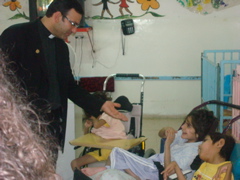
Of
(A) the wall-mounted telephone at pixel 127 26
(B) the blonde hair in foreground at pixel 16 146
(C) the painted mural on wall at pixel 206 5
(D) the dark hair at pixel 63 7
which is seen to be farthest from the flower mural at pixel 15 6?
(B) the blonde hair in foreground at pixel 16 146

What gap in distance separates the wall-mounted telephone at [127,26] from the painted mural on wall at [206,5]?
815mm

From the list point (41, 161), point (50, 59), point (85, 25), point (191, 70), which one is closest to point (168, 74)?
point (191, 70)

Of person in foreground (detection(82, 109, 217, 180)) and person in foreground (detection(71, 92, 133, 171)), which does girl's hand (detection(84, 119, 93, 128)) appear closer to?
person in foreground (detection(71, 92, 133, 171))

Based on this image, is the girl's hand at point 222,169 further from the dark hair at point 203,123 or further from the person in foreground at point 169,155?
the dark hair at point 203,123

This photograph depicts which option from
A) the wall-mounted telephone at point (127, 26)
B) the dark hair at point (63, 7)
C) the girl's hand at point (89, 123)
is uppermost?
the wall-mounted telephone at point (127, 26)

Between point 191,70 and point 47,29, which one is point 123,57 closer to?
point 191,70

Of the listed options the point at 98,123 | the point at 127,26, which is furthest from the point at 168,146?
the point at 127,26

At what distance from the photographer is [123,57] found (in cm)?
621

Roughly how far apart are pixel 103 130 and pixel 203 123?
39.4 inches

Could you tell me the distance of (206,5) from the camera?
5.94 meters

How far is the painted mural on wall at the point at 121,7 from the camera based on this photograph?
6039 millimetres

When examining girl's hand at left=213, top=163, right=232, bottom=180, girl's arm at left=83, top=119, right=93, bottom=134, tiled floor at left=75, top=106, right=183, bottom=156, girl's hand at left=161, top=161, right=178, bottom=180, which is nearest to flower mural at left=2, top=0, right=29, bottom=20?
tiled floor at left=75, top=106, right=183, bottom=156

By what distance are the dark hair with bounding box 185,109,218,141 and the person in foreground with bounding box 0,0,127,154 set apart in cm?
75

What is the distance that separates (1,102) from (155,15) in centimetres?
568
